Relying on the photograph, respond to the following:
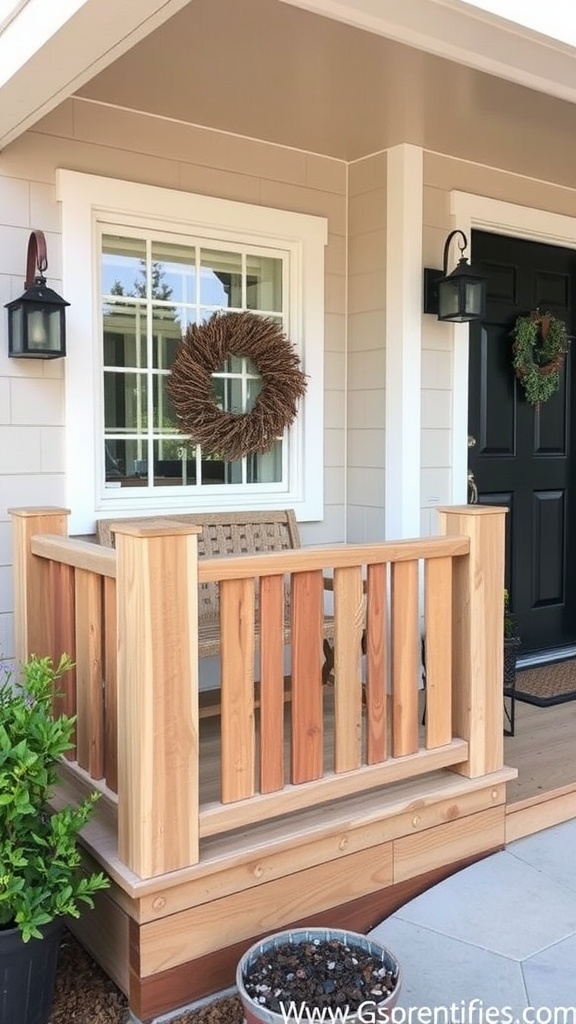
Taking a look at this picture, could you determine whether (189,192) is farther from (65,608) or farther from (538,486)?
(538,486)

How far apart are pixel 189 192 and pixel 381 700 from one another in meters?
2.11

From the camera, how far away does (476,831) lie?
8.58 ft

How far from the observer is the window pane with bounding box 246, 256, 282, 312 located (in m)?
3.72

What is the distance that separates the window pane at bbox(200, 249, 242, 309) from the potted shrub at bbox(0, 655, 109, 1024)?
2.08 m

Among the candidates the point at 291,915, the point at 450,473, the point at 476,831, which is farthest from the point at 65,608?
the point at 450,473

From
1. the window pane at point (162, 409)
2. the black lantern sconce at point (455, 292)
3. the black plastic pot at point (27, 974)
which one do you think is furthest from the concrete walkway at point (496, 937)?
the black lantern sconce at point (455, 292)

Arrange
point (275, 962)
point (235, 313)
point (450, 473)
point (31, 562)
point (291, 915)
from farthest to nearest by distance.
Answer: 1. point (450, 473)
2. point (235, 313)
3. point (31, 562)
4. point (291, 915)
5. point (275, 962)

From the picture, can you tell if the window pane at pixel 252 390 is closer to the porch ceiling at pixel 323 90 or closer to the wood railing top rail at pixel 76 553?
the porch ceiling at pixel 323 90

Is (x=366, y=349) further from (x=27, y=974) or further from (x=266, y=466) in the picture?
(x=27, y=974)

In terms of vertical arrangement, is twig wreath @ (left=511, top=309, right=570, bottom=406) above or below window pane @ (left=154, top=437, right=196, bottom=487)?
above

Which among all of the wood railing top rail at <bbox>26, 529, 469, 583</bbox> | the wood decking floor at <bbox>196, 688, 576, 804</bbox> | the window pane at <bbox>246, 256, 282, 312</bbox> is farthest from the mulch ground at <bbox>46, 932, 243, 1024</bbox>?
the window pane at <bbox>246, 256, 282, 312</bbox>

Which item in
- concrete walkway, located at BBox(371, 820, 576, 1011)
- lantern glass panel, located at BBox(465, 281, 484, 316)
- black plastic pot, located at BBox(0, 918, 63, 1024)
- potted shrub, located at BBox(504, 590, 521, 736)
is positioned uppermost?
lantern glass panel, located at BBox(465, 281, 484, 316)

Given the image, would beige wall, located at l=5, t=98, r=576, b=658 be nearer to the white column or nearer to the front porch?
the white column

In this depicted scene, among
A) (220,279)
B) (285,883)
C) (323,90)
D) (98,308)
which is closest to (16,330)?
(98,308)
